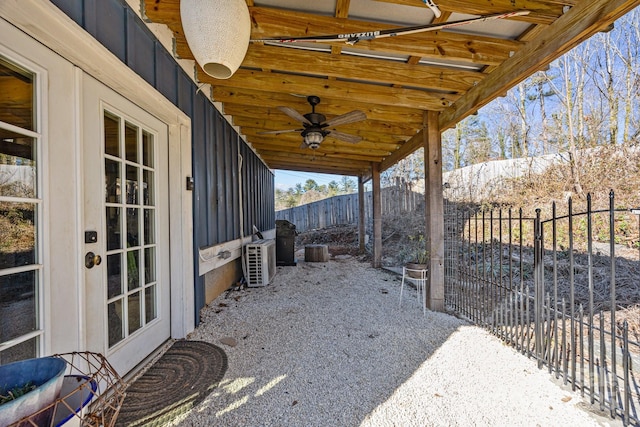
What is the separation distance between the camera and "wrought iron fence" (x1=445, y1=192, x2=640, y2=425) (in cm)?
169

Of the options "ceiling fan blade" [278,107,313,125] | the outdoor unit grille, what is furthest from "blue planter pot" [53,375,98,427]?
the outdoor unit grille

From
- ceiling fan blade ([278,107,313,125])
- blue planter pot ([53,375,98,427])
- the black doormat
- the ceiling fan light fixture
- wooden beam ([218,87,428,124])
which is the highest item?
wooden beam ([218,87,428,124])

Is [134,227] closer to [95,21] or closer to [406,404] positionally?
[95,21]

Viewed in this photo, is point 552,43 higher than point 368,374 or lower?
higher

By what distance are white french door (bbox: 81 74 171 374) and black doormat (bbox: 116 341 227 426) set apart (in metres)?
0.18

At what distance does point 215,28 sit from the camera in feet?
4.72

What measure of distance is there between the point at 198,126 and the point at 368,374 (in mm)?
2911

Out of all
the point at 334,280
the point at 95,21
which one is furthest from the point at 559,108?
the point at 95,21

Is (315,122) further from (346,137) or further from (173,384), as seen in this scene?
(173,384)

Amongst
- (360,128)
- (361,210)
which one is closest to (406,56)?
(360,128)

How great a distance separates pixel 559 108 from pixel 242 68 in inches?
353

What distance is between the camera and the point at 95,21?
1545 millimetres

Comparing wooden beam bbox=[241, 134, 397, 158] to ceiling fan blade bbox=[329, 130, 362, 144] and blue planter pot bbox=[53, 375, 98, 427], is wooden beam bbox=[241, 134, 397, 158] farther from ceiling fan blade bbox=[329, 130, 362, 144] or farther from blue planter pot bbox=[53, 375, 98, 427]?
blue planter pot bbox=[53, 375, 98, 427]

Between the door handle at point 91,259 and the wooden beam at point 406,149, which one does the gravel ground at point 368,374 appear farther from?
the wooden beam at point 406,149
